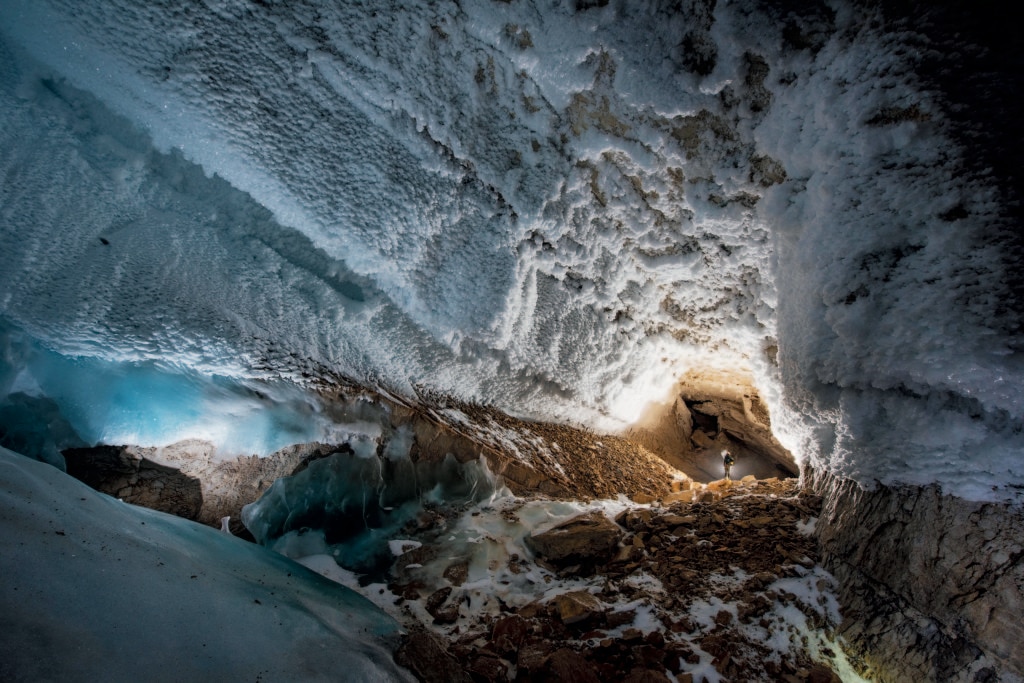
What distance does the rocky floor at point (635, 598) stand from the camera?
1.97 meters

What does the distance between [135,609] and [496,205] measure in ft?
7.47

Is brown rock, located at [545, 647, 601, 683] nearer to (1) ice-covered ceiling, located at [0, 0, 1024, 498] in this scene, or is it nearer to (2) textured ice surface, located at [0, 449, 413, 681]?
(2) textured ice surface, located at [0, 449, 413, 681]

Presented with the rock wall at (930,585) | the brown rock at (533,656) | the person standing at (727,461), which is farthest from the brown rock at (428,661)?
the person standing at (727,461)

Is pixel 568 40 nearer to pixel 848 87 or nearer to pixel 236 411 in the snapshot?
pixel 848 87

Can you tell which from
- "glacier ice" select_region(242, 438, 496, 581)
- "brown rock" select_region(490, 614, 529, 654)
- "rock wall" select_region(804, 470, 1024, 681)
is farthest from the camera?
"glacier ice" select_region(242, 438, 496, 581)

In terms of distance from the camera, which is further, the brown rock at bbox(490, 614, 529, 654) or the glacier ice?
the glacier ice

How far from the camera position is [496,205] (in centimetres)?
238

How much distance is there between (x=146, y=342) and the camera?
256 centimetres

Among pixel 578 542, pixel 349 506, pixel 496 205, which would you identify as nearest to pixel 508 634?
pixel 578 542

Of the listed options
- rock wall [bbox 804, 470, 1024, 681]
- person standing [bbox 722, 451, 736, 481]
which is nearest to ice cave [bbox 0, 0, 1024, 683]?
rock wall [bbox 804, 470, 1024, 681]

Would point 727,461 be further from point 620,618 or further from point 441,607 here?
point 441,607

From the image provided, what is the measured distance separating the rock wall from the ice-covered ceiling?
0.60 ft

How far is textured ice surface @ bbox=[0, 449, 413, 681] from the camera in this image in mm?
1246

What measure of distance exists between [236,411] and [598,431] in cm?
309
